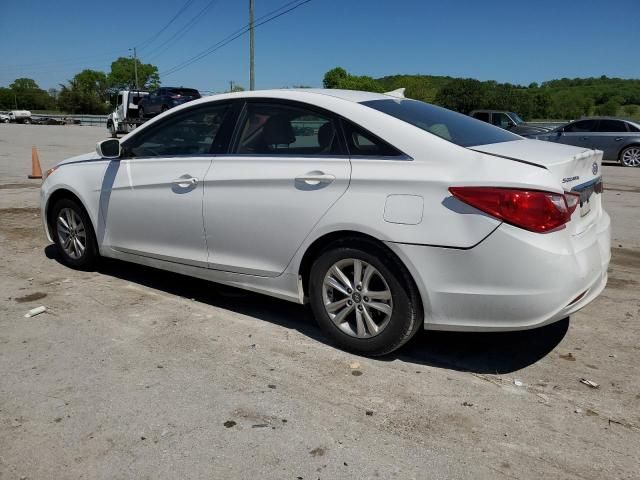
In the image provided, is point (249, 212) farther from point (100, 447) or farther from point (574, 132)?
point (574, 132)

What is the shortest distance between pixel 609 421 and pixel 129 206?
3.73m

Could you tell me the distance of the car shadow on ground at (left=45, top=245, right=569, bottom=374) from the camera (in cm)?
362

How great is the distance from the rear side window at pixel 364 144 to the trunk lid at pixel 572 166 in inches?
20.1

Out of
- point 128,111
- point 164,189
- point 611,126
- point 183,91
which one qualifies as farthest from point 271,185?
point 128,111

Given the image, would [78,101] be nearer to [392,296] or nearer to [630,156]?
[630,156]

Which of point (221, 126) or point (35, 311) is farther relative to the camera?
point (35, 311)

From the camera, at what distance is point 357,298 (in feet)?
11.7

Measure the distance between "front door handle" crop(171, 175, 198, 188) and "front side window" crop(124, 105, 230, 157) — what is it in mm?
219

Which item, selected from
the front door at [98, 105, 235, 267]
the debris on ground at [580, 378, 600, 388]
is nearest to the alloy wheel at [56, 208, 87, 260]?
the front door at [98, 105, 235, 267]

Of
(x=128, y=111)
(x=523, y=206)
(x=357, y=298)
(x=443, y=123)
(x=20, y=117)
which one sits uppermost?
(x=128, y=111)

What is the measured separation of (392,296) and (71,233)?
342 centimetres

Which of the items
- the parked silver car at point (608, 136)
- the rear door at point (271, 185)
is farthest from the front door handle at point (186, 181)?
the parked silver car at point (608, 136)

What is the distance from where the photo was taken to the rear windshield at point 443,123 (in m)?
3.59

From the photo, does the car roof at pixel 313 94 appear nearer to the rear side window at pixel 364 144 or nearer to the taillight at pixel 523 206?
the rear side window at pixel 364 144
